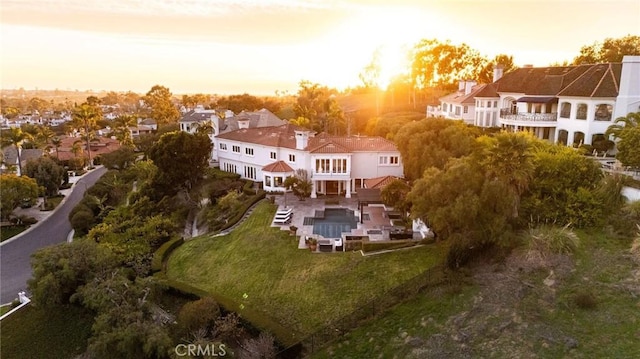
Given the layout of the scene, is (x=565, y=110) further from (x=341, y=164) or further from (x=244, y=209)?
(x=244, y=209)

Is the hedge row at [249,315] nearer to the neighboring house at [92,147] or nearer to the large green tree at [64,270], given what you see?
the large green tree at [64,270]

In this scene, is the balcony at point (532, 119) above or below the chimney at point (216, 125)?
above

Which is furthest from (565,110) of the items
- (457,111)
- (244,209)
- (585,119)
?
(244,209)

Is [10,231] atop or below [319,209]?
below

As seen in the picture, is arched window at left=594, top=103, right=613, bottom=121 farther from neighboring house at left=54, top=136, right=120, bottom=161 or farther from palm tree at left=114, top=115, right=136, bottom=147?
neighboring house at left=54, top=136, right=120, bottom=161

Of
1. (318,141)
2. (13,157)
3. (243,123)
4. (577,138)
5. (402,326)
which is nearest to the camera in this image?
(402,326)

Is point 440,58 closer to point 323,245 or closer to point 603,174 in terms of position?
point 603,174

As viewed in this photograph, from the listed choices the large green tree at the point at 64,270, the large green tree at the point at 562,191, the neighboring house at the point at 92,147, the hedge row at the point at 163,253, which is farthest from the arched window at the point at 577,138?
the neighboring house at the point at 92,147
